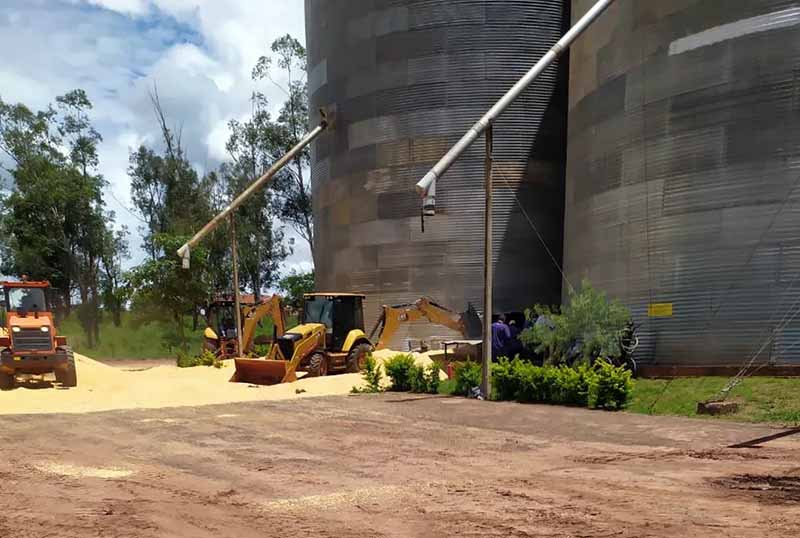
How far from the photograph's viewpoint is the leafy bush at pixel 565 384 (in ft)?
51.4

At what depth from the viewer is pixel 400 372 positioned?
20672 mm

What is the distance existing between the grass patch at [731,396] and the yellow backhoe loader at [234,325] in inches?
573

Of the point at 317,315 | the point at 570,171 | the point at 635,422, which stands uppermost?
the point at 570,171

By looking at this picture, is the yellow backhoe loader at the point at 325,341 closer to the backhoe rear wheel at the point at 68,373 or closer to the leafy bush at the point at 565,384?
the backhoe rear wheel at the point at 68,373

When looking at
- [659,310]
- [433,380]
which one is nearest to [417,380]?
[433,380]

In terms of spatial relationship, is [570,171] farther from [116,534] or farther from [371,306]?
[116,534]

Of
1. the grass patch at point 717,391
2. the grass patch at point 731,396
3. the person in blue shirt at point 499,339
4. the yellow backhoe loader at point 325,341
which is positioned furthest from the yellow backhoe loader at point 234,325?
the grass patch at point 731,396

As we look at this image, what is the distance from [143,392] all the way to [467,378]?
9.47 meters

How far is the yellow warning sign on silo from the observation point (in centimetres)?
2116

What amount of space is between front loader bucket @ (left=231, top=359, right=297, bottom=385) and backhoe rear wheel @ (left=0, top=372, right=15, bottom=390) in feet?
20.9

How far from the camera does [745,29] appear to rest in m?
19.9

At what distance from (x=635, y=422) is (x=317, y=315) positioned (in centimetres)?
1368

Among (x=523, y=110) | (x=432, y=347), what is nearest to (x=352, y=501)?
(x=432, y=347)

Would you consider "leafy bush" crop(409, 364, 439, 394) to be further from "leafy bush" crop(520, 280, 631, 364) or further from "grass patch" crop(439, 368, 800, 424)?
"leafy bush" crop(520, 280, 631, 364)
